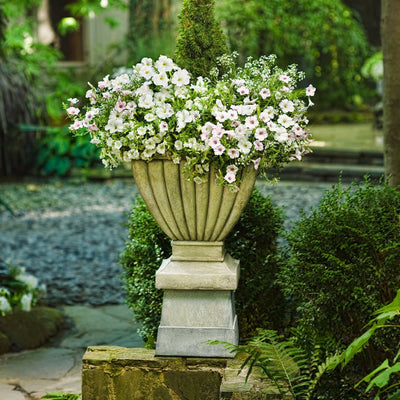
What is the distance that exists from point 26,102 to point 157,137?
769cm

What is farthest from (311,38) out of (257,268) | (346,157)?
(257,268)

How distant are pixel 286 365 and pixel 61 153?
8.46 m

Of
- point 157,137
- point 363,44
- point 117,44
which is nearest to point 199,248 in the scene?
point 157,137

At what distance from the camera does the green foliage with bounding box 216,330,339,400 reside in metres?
3.10

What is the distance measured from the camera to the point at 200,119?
10.4 feet

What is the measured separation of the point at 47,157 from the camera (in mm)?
11375

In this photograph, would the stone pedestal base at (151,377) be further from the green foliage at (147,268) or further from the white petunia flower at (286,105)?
the white petunia flower at (286,105)

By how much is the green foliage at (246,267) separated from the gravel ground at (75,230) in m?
0.47

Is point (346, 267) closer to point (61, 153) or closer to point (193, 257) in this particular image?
point (193, 257)

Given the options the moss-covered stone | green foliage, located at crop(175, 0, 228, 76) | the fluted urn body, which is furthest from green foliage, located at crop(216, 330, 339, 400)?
the moss-covered stone

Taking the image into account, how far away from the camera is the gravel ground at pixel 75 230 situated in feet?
19.9

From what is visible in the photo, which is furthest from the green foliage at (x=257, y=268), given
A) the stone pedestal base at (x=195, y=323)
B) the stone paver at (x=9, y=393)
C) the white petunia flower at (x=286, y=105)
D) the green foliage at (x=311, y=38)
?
the green foliage at (x=311, y=38)

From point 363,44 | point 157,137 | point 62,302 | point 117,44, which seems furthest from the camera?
point 363,44

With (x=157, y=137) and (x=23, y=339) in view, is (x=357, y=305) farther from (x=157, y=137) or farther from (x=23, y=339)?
(x=23, y=339)
